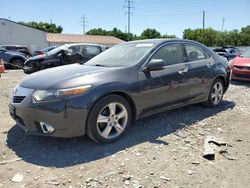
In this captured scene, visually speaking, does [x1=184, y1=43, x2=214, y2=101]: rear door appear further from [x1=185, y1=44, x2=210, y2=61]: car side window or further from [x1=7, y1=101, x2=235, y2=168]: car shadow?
[x1=7, y1=101, x2=235, y2=168]: car shadow

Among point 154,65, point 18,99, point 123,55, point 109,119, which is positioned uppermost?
point 123,55

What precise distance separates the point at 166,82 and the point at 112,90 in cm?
117

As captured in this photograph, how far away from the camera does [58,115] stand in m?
3.70

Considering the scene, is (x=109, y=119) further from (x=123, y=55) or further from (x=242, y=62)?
(x=242, y=62)

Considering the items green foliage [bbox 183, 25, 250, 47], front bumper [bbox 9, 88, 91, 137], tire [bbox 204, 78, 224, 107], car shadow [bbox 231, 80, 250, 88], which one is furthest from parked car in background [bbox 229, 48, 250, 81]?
green foliage [bbox 183, 25, 250, 47]

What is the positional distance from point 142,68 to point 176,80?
0.83m

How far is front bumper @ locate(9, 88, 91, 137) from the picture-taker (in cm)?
369

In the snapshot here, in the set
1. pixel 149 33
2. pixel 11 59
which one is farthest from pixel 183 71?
pixel 149 33

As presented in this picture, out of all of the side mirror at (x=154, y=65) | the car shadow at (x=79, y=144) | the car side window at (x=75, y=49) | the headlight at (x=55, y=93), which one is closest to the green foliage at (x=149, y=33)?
the car side window at (x=75, y=49)

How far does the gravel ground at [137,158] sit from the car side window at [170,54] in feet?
3.61

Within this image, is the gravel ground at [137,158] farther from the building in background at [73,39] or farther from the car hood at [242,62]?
the building in background at [73,39]

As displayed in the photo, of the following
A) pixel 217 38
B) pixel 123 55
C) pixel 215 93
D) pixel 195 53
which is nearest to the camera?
pixel 123 55

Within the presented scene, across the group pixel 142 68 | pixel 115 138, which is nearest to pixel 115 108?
pixel 115 138

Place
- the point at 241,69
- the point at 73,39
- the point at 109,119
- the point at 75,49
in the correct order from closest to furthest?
the point at 109,119 < the point at 241,69 < the point at 75,49 < the point at 73,39
